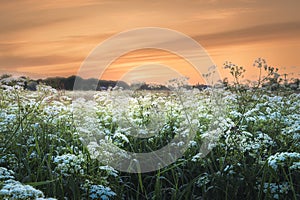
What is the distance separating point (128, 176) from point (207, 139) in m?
1.38

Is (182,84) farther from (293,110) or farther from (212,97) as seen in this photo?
(293,110)

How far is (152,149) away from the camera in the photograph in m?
6.29

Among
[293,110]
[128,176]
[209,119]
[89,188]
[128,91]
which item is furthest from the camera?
[128,91]

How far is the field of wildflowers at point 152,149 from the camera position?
185 inches

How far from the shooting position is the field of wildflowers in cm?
471

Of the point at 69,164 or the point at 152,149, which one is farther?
the point at 152,149

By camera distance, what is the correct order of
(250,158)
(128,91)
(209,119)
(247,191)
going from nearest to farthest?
(247,191), (250,158), (209,119), (128,91)

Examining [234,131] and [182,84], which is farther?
[182,84]

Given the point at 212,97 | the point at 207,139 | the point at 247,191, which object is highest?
the point at 212,97

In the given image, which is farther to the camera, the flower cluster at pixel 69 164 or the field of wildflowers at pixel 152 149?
the field of wildflowers at pixel 152 149

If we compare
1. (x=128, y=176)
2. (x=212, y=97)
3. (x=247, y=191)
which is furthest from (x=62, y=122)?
(x=247, y=191)

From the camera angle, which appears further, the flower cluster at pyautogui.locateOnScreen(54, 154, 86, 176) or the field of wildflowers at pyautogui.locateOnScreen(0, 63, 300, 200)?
the field of wildflowers at pyautogui.locateOnScreen(0, 63, 300, 200)

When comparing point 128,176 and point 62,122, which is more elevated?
point 62,122

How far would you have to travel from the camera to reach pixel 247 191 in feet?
16.5
